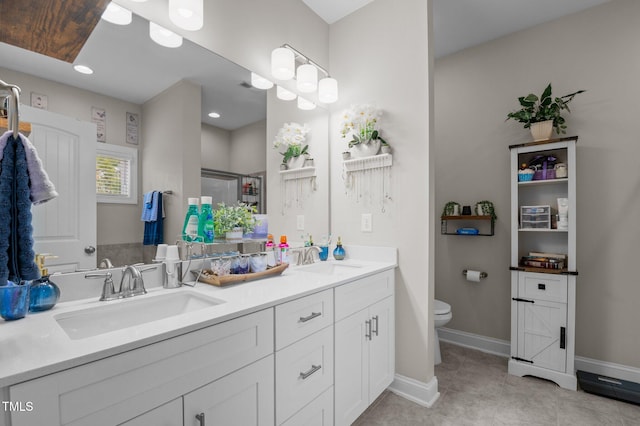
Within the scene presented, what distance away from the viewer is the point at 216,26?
1669 millimetres

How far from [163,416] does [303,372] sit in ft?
1.94

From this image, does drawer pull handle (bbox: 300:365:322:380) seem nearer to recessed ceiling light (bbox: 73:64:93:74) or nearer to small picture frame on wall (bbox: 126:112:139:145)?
small picture frame on wall (bbox: 126:112:139:145)

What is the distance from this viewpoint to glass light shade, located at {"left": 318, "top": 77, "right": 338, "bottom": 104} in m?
2.25

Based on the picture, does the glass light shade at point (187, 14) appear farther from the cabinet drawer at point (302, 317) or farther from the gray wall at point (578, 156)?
the gray wall at point (578, 156)

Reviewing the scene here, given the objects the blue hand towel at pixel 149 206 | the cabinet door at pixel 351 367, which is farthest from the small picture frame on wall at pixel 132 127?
the cabinet door at pixel 351 367

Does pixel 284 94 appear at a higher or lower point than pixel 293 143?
higher

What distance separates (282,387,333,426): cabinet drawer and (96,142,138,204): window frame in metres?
1.10

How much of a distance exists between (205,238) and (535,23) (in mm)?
3036

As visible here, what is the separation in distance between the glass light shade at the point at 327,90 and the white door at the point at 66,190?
1.49 meters

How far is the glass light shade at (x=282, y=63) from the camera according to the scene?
6.25 ft

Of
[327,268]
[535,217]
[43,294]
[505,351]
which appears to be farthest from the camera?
[505,351]

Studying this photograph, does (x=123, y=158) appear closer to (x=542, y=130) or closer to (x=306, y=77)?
(x=306, y=77)

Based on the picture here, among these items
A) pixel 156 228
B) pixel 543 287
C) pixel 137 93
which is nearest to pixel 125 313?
pixel 156 228

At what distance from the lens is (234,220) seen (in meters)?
1.72
